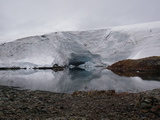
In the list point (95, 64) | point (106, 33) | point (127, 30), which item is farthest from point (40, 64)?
point (127, 30)

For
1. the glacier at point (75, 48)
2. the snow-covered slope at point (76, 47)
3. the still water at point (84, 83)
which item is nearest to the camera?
the still water at point (84, 83)

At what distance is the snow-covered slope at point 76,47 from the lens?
2639cm

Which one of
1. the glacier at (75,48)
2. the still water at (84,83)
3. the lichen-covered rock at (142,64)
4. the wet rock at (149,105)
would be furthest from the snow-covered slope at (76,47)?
the wet rock at (149,105)

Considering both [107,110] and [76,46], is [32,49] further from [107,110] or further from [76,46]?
[107,110]

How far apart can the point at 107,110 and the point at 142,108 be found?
2.40ft

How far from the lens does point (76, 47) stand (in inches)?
1100

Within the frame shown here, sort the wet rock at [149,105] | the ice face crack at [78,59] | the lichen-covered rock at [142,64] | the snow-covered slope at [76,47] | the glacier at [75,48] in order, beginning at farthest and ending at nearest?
the ice face crack at [78,59] < the glacier at [75,48] < the snow-covered slope at [76,47] < the lichen-covered rock at [142,64] < the wet rock at [149,105]

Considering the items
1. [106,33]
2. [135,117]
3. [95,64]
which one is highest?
[106,33]

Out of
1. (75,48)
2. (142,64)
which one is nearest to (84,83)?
(142,64)

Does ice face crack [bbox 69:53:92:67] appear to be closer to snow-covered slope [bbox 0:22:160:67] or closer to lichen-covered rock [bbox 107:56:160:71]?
snow-covered slope [bbox 0:22:160:67]

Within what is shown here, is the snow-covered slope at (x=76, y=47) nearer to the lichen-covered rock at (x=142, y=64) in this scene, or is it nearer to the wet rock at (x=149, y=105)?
the lichen-covered rock at (x=142, y=64)

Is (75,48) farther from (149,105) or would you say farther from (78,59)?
(149,105)

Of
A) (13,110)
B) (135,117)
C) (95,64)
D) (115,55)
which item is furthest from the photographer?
(95,64)

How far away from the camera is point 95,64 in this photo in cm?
2830
